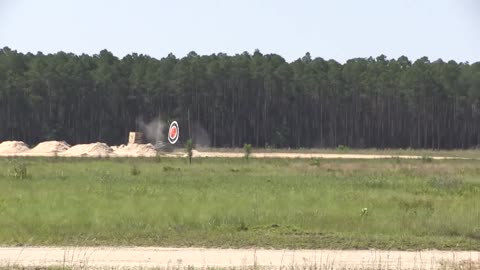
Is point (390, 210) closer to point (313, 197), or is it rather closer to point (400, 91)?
point (313, 197)

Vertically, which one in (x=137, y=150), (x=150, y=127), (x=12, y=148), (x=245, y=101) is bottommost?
(x=137, y=150)

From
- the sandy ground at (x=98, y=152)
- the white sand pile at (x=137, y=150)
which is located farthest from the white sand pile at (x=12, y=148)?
the white sand pile at (x=137, y=150)

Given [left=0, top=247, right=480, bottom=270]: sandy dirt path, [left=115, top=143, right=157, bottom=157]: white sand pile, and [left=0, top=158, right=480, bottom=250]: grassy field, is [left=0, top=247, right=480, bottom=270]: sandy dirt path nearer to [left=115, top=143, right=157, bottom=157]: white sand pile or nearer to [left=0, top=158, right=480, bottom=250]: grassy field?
[left=0, top=158, right=480, bottom=250]: grassy field

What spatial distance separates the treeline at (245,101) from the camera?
4589 inches

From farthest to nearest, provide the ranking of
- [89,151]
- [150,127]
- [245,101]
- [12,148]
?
1. [245,101]
2. [150,127]
3. [12,148]
4. [89,151]

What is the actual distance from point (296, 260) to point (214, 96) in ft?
360

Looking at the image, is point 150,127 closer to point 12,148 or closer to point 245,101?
point 245,101

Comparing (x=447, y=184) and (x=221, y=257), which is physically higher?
(x=447, y=184)

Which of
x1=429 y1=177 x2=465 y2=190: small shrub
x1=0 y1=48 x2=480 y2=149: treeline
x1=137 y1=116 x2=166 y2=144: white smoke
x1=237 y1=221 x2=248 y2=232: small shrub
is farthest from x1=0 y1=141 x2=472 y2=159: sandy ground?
x1=237 y1=221 x2=248 y2=232: small shrub

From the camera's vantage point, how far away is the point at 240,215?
19797mm

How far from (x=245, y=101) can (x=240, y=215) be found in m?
106

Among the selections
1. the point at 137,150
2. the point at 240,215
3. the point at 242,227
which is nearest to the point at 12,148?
the point at 137,150

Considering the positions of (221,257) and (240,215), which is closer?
(221,257)

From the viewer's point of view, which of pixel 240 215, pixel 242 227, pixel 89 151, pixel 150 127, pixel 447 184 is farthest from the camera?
pixel 150 127
